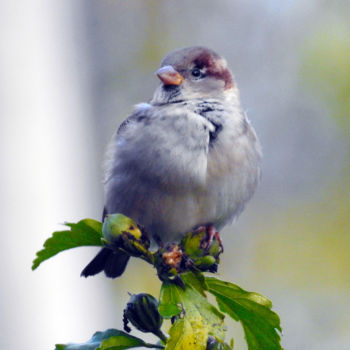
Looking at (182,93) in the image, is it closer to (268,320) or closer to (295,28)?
(268,320)

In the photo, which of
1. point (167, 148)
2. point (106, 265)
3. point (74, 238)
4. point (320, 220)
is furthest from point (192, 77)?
point (320, 220)

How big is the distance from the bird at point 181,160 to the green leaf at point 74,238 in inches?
19.7

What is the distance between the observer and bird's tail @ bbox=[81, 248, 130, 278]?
162cm

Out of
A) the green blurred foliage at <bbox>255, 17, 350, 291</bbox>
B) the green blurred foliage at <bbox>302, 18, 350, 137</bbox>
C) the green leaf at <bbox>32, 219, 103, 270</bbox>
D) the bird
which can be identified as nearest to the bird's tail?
the bird

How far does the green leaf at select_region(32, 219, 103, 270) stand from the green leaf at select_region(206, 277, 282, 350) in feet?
0.51

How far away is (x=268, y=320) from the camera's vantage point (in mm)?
896

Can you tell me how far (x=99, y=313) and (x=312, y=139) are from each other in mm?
1302

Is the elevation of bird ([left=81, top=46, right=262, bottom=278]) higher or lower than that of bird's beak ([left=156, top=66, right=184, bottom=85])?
lower

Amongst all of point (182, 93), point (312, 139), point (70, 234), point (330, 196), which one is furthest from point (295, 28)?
point (70, 234)

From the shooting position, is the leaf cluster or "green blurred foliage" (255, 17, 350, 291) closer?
the leaf cluster

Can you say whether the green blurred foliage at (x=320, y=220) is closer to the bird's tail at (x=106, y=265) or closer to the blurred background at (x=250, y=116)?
the blurred background at (x=250, y=116)

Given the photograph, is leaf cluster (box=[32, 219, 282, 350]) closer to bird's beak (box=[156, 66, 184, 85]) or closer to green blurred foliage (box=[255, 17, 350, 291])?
bird's beak (box=[156, 66, 184, 85])

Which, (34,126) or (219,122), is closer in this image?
(219,122)

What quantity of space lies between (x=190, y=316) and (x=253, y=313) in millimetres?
88
